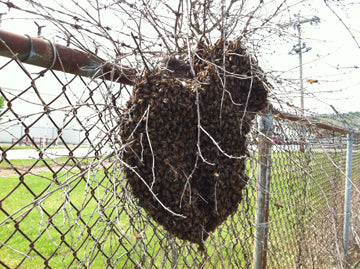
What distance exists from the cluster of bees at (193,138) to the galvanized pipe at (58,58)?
0.27 m

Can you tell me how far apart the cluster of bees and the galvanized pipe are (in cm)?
27

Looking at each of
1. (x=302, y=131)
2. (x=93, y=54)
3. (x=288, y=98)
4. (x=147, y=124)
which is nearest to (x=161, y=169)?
(x=147, y=124)

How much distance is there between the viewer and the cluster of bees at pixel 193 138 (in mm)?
1374

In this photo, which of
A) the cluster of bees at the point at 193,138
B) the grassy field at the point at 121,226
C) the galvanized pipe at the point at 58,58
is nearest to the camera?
the galvanized pipe at the point at 58,58

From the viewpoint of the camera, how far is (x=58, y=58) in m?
1.30

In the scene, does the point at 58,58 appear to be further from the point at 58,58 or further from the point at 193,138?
the point at 193,138

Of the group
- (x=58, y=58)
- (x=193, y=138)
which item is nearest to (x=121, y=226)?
(x=193, y=138)

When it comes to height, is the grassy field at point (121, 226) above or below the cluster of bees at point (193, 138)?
below

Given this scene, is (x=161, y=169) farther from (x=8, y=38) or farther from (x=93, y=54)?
(x=8, y=38)

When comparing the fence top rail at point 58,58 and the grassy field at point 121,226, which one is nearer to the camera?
the fence top rail at point 58,58

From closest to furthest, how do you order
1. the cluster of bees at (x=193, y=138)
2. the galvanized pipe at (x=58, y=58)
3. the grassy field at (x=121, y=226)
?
the galvanized pipe at (x=58, y=58) → the grassy field at (x=121, y=226) → the cluster of bees at (x=193, y=138)

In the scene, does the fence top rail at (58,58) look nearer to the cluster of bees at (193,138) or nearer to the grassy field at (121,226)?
the cluster of bees at (193,138)

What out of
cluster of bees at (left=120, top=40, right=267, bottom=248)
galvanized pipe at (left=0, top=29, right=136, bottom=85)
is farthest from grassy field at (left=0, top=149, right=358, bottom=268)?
galvanized pipe at (left=0, top=29, right=136, bottom=85)

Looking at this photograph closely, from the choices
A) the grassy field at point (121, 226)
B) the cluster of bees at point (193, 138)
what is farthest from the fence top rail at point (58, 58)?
the grassy field at point (121, 226)
